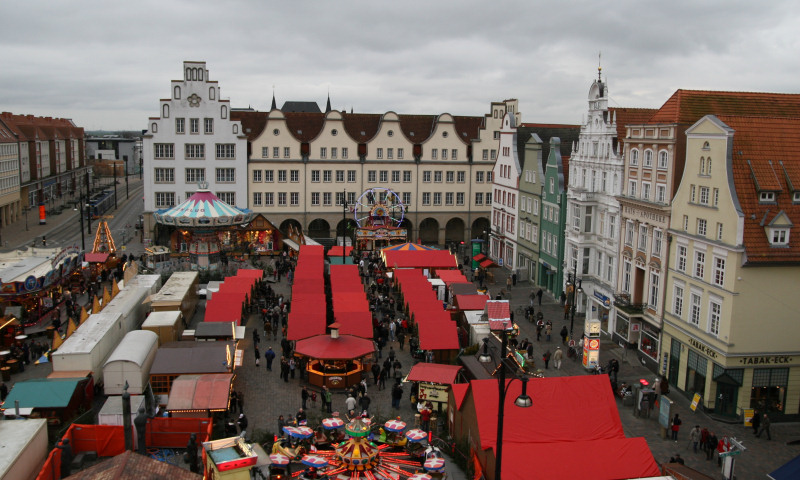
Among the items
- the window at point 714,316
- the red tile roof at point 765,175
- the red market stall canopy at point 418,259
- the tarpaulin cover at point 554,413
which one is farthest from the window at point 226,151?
the tarpaulin cover at point 554,413

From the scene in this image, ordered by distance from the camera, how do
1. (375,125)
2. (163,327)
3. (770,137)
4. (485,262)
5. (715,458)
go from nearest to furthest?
1. (715,458)
2. (770,137)
3. (163,327)
4. (485,262)
5. (375,125)

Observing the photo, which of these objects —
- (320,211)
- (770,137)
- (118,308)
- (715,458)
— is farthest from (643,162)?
(320,211)

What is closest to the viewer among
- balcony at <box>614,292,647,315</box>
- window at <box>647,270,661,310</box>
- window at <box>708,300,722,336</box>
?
window at <box>708,300,722,336</box>

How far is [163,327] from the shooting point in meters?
32.9

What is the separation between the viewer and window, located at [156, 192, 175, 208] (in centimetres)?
6191

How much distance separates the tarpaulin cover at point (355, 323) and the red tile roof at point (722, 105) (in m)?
17.0

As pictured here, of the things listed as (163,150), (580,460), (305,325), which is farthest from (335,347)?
(163,150)

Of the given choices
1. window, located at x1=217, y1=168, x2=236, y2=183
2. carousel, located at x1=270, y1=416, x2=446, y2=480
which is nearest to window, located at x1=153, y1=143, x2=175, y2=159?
window, located at x1=217, y1=168, x2=236, y2=183

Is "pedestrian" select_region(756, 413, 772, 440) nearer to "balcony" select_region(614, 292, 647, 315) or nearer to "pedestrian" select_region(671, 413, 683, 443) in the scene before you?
"pedestrian" select_region(671, 413, 683, 443)

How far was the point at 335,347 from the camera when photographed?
3120 cm

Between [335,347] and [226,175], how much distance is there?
115 feet

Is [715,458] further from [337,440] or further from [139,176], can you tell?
[139,176]

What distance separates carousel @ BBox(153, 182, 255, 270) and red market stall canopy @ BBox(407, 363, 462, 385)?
26.3 metres

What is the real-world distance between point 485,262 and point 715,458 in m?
29.6
